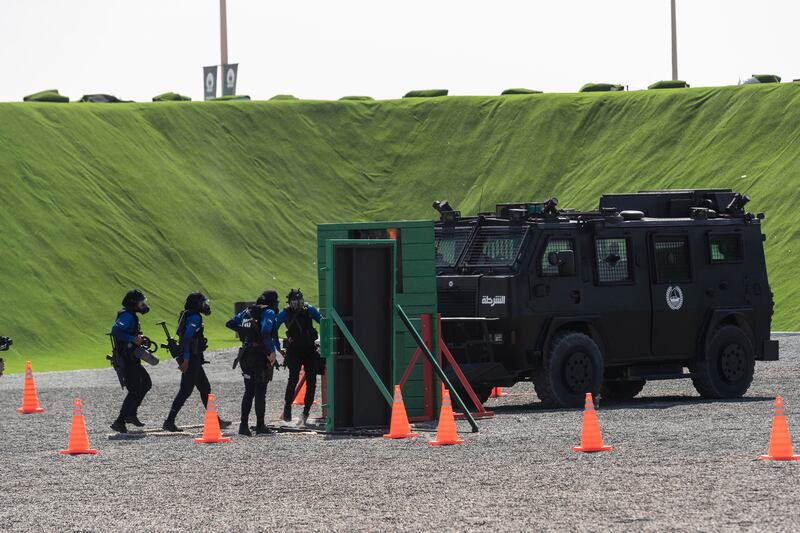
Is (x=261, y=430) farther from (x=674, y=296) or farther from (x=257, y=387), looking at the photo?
(x=674, y=296)

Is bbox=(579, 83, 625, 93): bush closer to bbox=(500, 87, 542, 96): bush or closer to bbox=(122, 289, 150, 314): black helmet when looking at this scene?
bbox=(500, 87, 542, 96): bush

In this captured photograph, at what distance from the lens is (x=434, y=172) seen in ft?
275

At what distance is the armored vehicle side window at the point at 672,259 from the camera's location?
22828 millimetres

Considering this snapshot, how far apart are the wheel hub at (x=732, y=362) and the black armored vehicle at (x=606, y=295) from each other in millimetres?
16

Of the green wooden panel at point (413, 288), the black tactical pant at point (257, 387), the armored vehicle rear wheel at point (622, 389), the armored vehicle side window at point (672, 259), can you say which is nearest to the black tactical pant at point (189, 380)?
the black tactical pant at point (257, 387)

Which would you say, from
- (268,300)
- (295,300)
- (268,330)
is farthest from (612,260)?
(268,330)

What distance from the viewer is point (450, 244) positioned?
22438 millimetres

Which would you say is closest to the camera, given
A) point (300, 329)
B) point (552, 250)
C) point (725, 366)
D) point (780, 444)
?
point (780, 444)

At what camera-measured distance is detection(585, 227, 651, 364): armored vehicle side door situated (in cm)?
2219

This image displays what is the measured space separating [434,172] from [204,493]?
70.9 meters

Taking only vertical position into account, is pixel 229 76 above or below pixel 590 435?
above

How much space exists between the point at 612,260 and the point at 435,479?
927 cm

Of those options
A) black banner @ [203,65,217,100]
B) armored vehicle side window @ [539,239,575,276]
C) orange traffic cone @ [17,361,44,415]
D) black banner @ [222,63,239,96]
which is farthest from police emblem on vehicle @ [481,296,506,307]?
black banner @ [203,65,217,100]

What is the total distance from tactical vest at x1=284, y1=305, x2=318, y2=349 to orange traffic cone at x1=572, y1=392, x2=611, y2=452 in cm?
501
